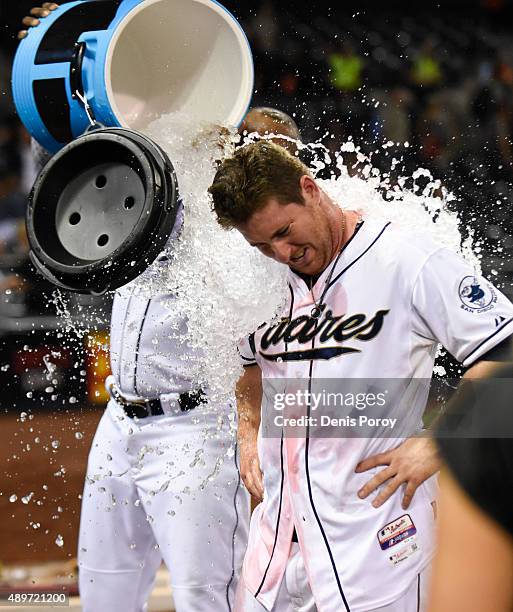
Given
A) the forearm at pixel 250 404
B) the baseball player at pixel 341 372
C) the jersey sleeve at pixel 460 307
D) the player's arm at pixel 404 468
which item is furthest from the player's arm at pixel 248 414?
the jersey sleeve at pixel 460 307

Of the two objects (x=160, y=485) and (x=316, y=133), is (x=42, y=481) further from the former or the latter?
(x=160, y=485)

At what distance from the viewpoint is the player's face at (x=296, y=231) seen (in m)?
1.19

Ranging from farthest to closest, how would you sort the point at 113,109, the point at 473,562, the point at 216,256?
the point at 216,256, the point at 113,109, the point at 473,562

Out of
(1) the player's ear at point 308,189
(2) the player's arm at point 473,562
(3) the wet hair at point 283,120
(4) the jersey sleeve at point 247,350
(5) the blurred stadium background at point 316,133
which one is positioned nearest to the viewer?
(2) the player's arm at point 473,562

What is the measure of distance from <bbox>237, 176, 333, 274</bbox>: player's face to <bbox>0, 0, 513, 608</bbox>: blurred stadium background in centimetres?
91

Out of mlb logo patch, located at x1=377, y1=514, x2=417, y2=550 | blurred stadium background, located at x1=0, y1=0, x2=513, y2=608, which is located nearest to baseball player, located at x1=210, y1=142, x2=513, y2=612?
mlb logo patch, located at x1=377, y1=514, x2=417, y2=550

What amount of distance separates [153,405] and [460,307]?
0.66 metres

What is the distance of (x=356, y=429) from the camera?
1.21 m

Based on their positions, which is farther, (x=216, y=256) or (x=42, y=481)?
(x=42, y=481)

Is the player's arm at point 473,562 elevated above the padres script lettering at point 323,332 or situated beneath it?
elevated above

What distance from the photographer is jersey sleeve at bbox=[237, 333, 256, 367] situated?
53.2 inches

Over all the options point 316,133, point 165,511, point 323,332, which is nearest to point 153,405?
point 165,511

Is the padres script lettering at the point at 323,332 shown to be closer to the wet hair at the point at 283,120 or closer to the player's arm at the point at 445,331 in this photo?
the player's arm at the point at 445,331

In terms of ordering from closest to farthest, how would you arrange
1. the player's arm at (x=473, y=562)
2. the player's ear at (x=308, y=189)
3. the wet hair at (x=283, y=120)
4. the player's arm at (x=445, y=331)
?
the player's arm at (x=473, y=562), the player's arm at (x=445, y=331), the player's ear at (x=308, y=189), the wet hair at (x=283, y=120)
